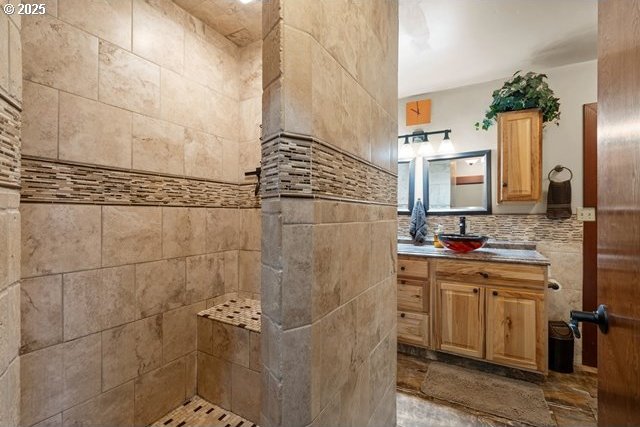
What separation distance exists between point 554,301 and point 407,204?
1.46 m

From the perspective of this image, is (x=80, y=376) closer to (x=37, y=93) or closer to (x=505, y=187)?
(x=37, y=93)

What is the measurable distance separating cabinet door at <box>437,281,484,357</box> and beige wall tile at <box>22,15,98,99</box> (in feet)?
8.39

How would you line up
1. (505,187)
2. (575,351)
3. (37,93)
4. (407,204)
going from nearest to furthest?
1. (37,93)
2. (575,351)
3. (505,187)
4. (407,204)

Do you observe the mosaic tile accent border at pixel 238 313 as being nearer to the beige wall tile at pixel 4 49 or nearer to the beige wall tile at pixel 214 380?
the beige wall tile at pixel 214 380

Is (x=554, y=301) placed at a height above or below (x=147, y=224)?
below

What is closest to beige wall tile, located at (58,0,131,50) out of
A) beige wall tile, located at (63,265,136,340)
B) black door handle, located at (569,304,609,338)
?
beige wall tile, located at (63,265,136,340)

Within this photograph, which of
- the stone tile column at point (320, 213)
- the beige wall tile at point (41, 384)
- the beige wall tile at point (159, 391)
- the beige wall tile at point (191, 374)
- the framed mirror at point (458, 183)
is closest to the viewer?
the stone tile column at point (320, 213)

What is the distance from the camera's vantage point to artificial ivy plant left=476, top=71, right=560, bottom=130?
2.19 m

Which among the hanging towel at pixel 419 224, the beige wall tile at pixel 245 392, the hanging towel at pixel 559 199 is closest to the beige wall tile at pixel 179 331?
the beige wall tile at pixel 245 392

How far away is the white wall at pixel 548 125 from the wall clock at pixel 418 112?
49 mm

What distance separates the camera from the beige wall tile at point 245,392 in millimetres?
1529

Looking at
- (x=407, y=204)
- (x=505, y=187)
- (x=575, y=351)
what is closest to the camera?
(x=575, y=351)

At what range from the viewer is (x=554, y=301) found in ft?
7.55

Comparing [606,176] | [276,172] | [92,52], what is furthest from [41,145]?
[606,176]
